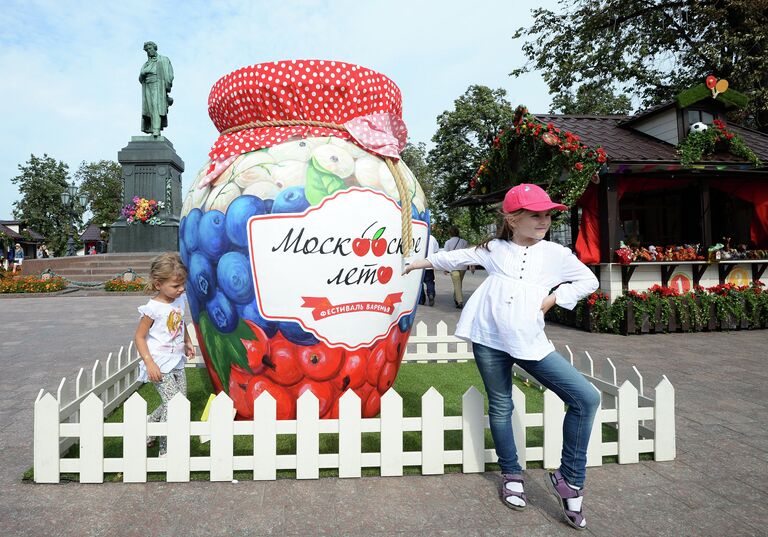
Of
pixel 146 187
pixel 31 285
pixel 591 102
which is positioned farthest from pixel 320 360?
pixel 591 102

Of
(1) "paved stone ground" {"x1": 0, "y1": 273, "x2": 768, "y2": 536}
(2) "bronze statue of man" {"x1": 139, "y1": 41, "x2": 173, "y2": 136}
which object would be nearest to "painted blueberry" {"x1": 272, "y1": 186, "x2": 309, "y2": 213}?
(1) "paved stone ground" {"x1": 0, "y1": 273, "x2": 768, "y2": 536}

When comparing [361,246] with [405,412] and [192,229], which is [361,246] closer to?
→ [192,229]

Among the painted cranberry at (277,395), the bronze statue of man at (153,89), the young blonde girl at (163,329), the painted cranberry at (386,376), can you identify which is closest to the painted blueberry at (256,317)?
the painted cranberry at (277,395)

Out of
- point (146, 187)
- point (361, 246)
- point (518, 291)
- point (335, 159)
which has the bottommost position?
point (518, 291)

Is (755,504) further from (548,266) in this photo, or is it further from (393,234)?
(393,234)

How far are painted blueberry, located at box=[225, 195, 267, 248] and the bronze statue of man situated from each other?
19.8 metres

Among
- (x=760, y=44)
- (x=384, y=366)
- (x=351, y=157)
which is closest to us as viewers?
(x=351, y=157)

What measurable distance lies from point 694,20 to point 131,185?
2043 centimetres

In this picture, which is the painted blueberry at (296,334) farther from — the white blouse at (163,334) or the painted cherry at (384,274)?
the white blouse at (163,334)

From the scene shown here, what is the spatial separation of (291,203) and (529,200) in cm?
126

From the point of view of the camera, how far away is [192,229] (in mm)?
3078

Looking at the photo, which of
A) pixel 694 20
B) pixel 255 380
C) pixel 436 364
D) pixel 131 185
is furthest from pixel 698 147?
pixel 131 185

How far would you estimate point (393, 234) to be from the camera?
10.0ft

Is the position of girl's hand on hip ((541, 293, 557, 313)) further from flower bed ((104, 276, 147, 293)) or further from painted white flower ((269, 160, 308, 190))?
flower bed ((104, 276, 147, 293))
